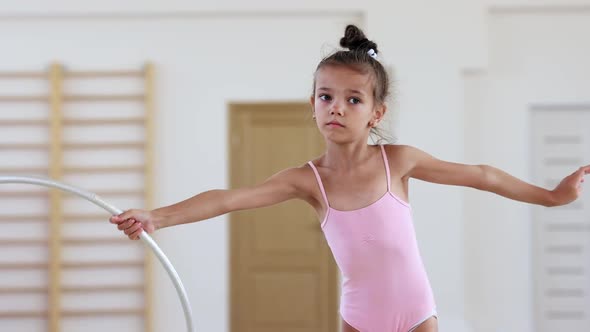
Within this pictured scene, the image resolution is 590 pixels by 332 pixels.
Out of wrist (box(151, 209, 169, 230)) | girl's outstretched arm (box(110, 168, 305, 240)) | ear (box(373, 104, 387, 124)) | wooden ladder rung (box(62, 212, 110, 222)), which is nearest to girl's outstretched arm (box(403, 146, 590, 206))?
ear (box(373, 104, 387, 124))

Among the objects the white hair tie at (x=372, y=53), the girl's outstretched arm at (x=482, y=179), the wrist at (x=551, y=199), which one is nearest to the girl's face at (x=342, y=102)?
the white hair tie at (x=372, y=53)

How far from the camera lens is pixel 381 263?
2.29 meters

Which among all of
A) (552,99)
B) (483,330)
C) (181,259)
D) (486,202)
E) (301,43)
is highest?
(301,43)

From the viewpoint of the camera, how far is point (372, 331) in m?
2.33

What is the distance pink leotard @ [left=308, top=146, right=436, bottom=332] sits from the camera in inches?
89.5

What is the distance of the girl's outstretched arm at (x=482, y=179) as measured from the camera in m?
2.43

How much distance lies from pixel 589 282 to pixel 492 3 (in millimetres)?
2174

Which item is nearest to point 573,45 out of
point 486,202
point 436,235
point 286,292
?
point 486,202

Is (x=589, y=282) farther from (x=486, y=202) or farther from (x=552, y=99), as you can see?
(x=552, y=99)

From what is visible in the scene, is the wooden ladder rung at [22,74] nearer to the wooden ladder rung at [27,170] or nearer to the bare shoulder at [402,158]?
the wooden ladder rung at [27,170]

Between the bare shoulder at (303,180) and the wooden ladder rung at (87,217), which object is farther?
the wooden ladder rung at (87,217)

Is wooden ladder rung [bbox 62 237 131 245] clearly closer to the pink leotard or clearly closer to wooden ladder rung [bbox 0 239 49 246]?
wooden ladder rung [bbox 0 239 49 246]

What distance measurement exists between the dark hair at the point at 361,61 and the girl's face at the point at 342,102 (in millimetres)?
18

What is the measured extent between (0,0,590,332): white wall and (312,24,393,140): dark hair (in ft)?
11.8
